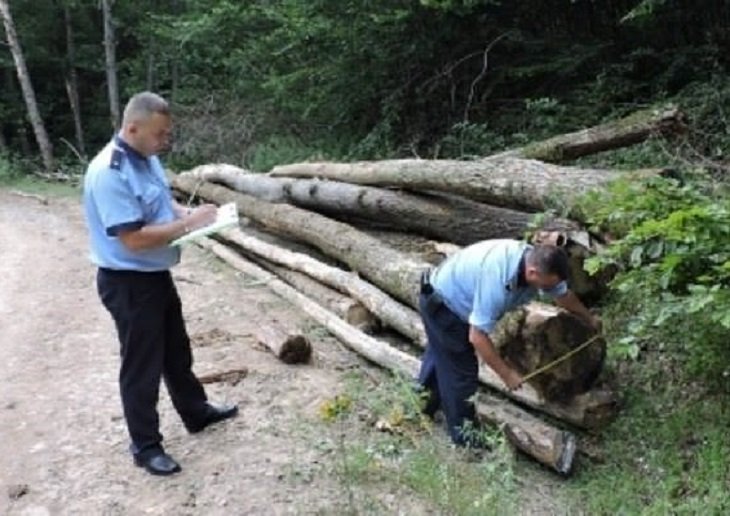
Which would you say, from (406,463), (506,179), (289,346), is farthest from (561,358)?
(289,346)

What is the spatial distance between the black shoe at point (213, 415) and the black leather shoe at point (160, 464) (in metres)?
0.48

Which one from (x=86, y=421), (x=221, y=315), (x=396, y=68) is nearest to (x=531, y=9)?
(x=396, y=68)

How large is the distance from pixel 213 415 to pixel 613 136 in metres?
4.91

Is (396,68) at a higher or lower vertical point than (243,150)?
higher

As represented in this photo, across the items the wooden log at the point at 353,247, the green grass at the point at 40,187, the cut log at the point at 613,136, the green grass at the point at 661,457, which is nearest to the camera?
the green grass at the point at 661,457

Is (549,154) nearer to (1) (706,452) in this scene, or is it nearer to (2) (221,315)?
(2) (221,315)

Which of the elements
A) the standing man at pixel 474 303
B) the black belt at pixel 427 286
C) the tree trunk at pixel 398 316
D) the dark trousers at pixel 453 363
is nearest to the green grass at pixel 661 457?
the tree trunk at pixel 398 316

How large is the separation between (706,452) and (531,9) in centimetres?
907

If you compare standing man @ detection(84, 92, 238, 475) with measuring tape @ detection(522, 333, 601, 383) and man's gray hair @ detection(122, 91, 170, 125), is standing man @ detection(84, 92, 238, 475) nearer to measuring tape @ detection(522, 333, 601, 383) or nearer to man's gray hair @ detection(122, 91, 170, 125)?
man's gray hair @ detection(122, 91, 170, 125)

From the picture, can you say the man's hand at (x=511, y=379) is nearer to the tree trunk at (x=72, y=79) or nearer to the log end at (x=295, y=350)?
the log end at (x=295, y=350)

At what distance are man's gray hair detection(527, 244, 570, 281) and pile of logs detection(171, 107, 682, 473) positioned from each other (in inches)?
24.3

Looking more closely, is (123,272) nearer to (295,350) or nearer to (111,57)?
A: (295,350)

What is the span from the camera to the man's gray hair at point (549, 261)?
430 centimetres

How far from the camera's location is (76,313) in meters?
8.07
